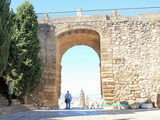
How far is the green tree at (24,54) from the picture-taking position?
8.38 m

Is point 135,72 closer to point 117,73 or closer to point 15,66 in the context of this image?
point 117,73

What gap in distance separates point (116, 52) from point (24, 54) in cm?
475

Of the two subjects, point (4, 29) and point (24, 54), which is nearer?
point (4, 29)

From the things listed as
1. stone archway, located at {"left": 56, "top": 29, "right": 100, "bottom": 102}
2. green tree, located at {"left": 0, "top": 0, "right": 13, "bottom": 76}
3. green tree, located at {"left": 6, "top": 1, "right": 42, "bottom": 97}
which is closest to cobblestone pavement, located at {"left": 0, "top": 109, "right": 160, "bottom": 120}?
green tree, located at {"left": 0, "top": 0, "right": 13, "bottom": 76}

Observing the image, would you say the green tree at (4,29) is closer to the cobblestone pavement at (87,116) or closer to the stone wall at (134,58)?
the cobblestone pavement at (87,116)

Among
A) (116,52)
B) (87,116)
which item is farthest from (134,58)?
(87,116)

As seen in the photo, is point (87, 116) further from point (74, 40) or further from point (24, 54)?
point (74, 40)

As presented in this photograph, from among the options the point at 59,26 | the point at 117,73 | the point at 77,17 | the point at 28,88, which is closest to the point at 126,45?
the point at 117,73

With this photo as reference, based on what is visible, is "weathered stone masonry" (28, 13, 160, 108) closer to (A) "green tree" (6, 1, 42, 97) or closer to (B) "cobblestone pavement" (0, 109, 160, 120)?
(A) "green tree" (6, 1, 42, 97)

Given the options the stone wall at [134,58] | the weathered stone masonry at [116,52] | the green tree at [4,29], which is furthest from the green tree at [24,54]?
the stone wall at [134,58]

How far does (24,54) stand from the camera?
8648mm

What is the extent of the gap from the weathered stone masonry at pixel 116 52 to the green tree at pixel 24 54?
1067mm

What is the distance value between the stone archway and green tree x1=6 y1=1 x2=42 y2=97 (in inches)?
76.3

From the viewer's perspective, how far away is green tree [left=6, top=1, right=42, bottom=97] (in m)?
8.38
